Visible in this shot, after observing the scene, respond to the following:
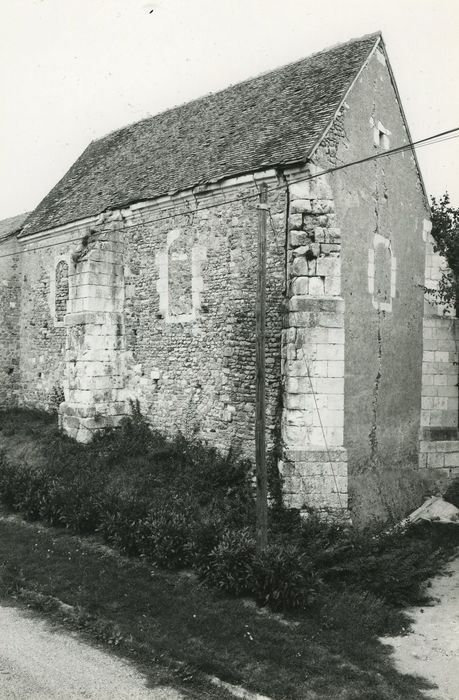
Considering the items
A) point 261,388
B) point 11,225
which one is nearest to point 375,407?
point 261,388

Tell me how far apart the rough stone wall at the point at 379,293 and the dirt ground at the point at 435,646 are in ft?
9.25

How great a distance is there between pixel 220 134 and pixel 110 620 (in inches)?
452

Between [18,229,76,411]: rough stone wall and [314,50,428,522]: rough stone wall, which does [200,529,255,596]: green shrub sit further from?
[18,229,76,411]: rough stone wall

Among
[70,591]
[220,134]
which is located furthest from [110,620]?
[220,134]

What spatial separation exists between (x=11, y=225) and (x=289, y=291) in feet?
44.3

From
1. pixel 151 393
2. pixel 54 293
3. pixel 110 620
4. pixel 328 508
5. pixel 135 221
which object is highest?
pixel 135 221

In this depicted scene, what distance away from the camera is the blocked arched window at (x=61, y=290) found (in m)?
18.2

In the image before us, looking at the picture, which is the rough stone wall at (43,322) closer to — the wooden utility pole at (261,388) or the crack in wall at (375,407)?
the crack in wall at (375,407)

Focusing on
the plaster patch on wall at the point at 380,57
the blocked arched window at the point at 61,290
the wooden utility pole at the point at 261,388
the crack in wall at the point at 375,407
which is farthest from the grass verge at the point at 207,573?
the plaster patch on wall at the point at 380,57

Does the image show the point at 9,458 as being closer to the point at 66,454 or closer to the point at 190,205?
the point at 66,454

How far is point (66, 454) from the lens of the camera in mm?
14312

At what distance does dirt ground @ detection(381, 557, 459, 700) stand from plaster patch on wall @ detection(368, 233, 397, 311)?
6143 mm

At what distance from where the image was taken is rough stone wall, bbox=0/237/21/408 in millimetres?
19859

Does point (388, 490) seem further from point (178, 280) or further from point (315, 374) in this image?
point (178, 280)
